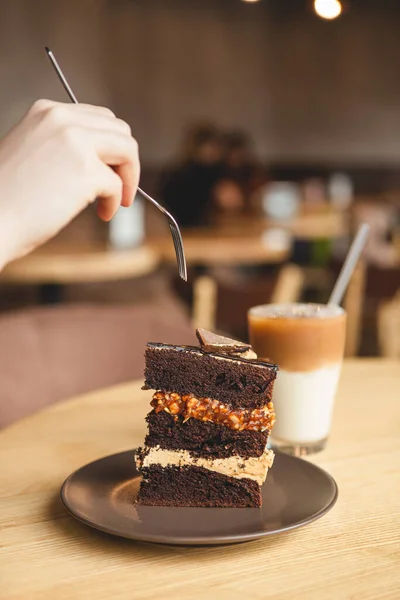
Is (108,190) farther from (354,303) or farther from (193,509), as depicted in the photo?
(354,303)

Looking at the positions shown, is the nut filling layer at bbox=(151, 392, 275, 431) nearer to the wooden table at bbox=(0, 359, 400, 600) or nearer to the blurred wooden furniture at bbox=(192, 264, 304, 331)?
the wooden table at bbox=(0, 359, 400, 600)

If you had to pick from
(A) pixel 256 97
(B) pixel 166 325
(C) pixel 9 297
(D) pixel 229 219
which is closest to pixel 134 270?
(C) pixel 9 297

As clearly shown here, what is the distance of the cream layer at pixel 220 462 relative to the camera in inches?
34.0

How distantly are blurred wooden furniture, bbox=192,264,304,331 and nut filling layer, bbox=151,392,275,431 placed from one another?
9.54 ft

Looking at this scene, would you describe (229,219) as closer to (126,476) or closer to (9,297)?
(9,297)

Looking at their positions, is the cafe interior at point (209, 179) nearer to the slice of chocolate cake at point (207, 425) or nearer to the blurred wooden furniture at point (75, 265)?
the blurred wooden furniture at point (75, 265)

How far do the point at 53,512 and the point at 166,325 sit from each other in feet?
2.83

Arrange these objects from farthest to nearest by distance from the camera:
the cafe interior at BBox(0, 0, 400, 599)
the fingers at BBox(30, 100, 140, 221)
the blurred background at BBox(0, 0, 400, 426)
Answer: the blurred background at BBox(0, 0, 400, 426), the cafe interior at BBox(0, 0, 400, 599), the fingers at BBox(30, 100, 140, 221)

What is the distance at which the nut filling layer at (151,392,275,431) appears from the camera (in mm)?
869

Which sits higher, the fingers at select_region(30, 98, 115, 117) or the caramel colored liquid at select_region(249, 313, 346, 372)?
the fingers at select_region(30, 98, 115, 117)

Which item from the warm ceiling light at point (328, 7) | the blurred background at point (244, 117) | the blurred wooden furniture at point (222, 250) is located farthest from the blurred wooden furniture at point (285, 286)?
the warm ceiling light at point (328, 7)

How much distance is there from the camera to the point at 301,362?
3.52 ft

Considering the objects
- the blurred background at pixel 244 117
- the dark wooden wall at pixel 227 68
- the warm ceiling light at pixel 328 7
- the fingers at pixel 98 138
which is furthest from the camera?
the dark wooden wall at pixel 227 68

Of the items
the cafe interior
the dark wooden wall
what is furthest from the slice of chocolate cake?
the dark wooden wall
